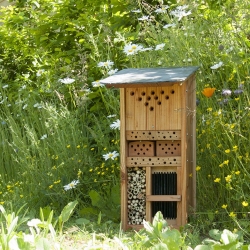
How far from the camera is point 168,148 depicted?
166 inches

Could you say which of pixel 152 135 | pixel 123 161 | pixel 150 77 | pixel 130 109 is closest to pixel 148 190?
pixel 123 161

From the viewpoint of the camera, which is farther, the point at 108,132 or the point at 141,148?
the point at 108,132

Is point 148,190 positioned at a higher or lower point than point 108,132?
lower

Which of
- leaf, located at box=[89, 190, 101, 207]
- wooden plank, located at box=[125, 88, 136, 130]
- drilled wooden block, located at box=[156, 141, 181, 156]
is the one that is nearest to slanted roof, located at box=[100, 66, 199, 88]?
wooden plank, located at box=[125, 88, 136, 130]

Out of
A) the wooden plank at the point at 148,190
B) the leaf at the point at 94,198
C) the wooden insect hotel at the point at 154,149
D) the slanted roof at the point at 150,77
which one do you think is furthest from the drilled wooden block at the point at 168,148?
the leaf at the point at 94,198

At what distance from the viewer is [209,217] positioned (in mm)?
4195

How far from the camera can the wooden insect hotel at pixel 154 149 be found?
13.6 feet

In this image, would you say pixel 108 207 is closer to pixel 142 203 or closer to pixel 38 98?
pixel 142 203

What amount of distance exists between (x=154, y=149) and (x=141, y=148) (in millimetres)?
87

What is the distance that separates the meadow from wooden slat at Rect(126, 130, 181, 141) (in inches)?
11.8

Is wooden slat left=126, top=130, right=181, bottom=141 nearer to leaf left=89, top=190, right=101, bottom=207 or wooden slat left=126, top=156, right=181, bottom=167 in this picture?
wooden slat left=126, top=156, right=181, bottom=167

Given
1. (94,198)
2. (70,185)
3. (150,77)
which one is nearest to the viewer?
(150,77)

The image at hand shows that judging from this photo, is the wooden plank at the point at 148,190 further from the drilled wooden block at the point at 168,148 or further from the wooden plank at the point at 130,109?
the wooden plank at the point at 130,109

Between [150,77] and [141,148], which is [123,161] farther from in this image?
[150,77]
